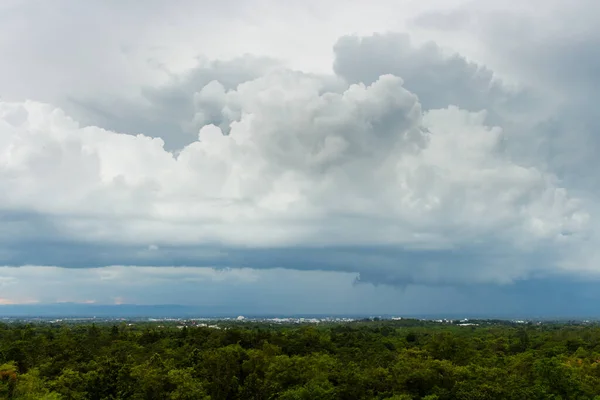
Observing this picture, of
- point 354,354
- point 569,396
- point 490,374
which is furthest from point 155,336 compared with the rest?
point 569,396

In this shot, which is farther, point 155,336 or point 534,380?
point 155,336

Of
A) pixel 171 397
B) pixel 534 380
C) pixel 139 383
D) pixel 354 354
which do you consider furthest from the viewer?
pixel 354 354

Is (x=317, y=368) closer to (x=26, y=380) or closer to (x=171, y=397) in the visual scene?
(x=171, y=397)

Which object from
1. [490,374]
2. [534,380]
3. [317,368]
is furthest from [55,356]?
[534,380]

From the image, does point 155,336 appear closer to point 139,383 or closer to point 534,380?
point 139,383

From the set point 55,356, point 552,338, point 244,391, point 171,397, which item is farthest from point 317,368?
point 552,338

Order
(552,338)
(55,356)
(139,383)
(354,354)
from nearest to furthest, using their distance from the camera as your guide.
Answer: (139,383) < (55,356) < (354,354) < (552,338)

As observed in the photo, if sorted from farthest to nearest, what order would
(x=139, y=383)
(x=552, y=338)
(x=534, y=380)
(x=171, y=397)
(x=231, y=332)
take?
(x=552, y=338)
(x=231, y=332)
(x=534, y=380)
(x=139, y=383)
(x=171, y=397)

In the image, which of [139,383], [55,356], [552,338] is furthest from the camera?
[552,338]

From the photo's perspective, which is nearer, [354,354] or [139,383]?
[139,383]
